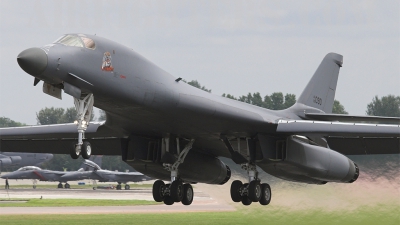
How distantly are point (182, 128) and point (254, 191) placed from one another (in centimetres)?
386

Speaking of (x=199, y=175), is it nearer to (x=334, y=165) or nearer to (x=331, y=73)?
(x=334, y=165)

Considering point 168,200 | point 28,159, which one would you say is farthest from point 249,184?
point 28,159

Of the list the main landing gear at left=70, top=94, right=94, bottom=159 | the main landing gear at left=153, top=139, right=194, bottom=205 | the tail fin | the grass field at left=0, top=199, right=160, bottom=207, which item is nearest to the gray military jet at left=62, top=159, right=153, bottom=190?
the grass field at left=0, top=199, right=160, bottom=207

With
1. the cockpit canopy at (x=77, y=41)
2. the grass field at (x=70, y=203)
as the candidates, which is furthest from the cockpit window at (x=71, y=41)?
the grass field at (x=70, y=203)

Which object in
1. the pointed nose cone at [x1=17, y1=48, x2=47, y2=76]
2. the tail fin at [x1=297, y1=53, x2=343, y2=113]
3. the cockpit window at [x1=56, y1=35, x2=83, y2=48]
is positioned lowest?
the pointed nose cone at [x1=17, y1=48, x2=47, y2=76]

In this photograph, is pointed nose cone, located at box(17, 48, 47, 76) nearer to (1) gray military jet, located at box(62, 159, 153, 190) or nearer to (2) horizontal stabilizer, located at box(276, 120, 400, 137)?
(2) horizontal stabilizer, located at box(276, 120, 400, 137)

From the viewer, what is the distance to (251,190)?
76.6 feet

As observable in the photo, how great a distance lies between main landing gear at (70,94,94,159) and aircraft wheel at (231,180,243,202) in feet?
26.9

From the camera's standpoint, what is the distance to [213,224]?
3109 centimetres

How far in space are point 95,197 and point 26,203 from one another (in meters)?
8.07

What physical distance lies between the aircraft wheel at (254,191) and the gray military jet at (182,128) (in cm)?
4

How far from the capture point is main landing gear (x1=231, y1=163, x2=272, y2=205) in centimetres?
2333

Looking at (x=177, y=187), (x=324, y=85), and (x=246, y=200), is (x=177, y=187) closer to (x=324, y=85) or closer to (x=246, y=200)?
(x=246, y=200)

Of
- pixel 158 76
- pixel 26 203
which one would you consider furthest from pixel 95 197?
pixel 158 76
